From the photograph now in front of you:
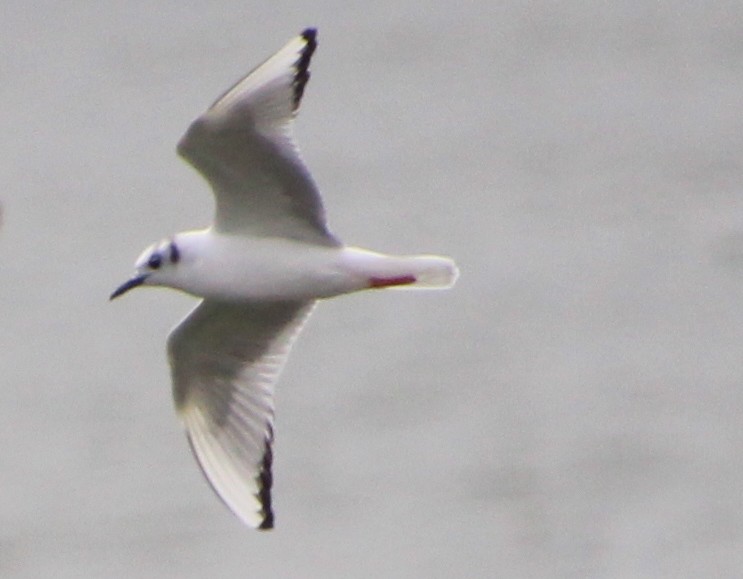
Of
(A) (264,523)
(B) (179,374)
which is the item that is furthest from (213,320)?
(A) (264,523)

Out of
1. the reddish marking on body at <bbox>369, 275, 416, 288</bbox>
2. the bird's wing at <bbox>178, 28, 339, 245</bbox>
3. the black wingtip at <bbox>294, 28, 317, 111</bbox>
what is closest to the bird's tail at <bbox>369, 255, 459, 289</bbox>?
the reddish marking on body at <bbox>369, 275, 416, 288</bbox>

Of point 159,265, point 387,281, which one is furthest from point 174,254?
point 387,281

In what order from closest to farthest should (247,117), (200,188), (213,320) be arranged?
(247,117) → (213,320) → (200,188)

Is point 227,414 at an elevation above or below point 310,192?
below

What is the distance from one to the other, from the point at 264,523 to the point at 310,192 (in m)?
0.70

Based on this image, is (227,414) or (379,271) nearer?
(379,271)

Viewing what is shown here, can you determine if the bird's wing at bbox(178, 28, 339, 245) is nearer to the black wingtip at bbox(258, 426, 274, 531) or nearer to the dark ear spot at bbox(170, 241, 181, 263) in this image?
the dark ear spot at bbox(170, 241, 181, 263)

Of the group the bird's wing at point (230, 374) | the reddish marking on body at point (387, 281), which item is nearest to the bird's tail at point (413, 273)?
the reddish marking on body at point (387, 281)

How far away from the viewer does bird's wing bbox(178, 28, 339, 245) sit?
16.4ft

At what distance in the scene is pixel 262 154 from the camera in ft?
16.6

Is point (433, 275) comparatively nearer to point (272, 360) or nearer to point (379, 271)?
point (379, 271)

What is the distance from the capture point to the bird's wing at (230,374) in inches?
213

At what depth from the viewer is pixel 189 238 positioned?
5.15 m

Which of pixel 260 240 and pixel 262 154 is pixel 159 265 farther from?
pixel 262 154
